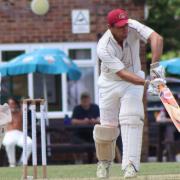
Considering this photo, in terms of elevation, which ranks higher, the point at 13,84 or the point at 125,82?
the point at 125,82

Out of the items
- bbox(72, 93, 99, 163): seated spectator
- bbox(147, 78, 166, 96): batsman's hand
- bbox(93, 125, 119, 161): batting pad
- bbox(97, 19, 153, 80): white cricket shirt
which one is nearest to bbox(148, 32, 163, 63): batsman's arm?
bbox(97, 19, 153, 80): white cricket shirt

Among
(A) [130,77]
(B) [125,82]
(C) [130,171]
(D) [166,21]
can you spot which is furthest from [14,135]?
(D) [166,21]

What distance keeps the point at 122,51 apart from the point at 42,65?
705cm

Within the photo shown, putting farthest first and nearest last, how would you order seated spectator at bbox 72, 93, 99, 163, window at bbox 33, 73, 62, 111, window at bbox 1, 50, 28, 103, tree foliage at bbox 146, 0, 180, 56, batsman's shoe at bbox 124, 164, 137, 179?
tree foliage at bbox 146, 0, 180, 56, window at bbox 33, 73, 62, 111, window at bbox 1, 50, 28, 103, seated spectator at bbox 72, 93, 99, 163, batsman's shoe at bbox 124, 164, 137, 179

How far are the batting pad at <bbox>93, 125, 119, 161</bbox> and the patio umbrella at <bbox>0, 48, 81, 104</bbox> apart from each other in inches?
253

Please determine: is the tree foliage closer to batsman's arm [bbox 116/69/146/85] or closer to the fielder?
the fielder

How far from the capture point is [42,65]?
17156 millimetres

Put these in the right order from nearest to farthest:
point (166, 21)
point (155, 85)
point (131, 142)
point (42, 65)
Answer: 1. point (155, 85)
2. point (131, 142)
3. point (42, 65)
4. point (166, 21)

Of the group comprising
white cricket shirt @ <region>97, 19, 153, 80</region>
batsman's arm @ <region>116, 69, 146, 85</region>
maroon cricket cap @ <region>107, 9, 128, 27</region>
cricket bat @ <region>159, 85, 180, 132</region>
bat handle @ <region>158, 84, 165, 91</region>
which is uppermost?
maroon cricket cap @ <region>107, 9, 128, 27</region>

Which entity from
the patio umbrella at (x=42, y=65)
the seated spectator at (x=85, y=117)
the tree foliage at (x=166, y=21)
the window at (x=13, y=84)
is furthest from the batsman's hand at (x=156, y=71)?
the tree foliage at (x=166, y=21)

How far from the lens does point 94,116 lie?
1830 cm

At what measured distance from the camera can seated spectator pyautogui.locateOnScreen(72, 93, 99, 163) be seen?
18.1 m

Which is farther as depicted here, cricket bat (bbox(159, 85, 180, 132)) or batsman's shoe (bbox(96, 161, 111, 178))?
batsman's shoe (bbox(96, 161, 111, 178))

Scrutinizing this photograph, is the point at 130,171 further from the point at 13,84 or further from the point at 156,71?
the point at 13,84
